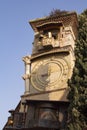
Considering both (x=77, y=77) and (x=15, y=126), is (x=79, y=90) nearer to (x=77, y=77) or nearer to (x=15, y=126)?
(x=77, y=77)

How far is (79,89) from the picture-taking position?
39.5 ft

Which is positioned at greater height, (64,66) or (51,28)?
(51,28)

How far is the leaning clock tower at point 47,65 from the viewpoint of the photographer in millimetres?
18484

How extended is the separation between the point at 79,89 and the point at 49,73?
864 cm

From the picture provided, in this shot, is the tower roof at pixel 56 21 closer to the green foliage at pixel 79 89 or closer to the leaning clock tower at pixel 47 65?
the leaning clock tower at pixel 47 65

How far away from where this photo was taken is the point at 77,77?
1228 cm

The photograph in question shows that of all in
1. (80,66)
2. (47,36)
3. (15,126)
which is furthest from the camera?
(47,36)

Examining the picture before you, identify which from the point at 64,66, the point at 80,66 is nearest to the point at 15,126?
the point at 64,66

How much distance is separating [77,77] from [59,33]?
9.66 metres

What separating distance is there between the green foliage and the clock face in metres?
7.03

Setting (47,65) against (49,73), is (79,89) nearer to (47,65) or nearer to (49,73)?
(49,73)

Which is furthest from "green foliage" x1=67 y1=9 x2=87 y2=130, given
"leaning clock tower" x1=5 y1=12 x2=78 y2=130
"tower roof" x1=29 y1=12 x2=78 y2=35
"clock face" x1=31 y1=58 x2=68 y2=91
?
"tower roof" x1=29 y1=12 x2=78 y2=35

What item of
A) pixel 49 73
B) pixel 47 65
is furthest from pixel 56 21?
pixel 49 73

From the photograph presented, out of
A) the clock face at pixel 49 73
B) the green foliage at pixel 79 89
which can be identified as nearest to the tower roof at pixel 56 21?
the clock face at pixel 49 73
